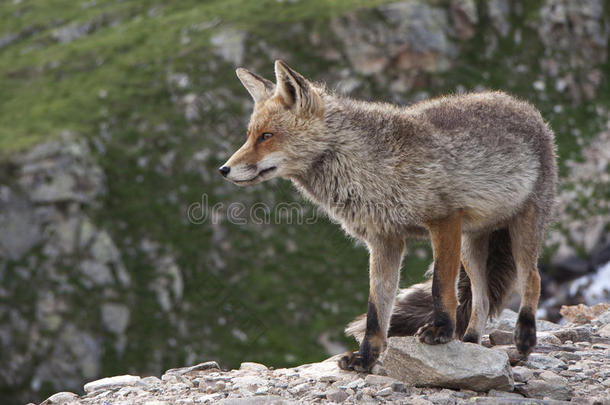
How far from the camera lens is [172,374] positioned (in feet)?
28.5

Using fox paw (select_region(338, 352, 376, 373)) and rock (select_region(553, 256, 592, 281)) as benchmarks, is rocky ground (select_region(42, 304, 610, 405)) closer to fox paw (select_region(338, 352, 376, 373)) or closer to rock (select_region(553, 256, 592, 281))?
fox paw (select_region(338, 352, 376, 373))

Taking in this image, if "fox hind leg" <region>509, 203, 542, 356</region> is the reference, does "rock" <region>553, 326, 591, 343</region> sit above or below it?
below

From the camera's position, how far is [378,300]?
815 cm

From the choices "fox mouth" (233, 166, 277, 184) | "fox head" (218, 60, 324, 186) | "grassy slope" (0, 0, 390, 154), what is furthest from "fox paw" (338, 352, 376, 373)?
"grassy slope" (0, 0, 390, 154)

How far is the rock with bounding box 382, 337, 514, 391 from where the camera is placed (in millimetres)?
7012

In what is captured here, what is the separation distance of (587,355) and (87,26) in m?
53.8

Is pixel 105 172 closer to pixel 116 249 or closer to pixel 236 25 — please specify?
pixel 116 249

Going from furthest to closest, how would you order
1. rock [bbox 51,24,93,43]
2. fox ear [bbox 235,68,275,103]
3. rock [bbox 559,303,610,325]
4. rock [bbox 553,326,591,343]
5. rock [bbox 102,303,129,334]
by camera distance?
rock [bbox 51,24,93,43] < rock [bbox 102,303,129,334] < rock [bbox 559,303,610,325] < rock [bbox 553,326,591,343] < fox ear [bbox 235,68,275,103]

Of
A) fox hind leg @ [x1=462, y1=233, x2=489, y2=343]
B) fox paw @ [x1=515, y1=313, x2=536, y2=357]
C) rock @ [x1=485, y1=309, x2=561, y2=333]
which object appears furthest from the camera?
rock @ [x1=485, y1=309, x2=561, y2=333]

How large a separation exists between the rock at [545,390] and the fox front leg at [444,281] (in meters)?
1.03

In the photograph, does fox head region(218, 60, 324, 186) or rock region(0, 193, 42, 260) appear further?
rock region(0, 193, 42, 260)

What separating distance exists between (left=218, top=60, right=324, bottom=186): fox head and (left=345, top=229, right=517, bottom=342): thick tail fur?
2.78 meters

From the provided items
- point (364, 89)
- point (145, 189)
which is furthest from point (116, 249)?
point (364, 89)

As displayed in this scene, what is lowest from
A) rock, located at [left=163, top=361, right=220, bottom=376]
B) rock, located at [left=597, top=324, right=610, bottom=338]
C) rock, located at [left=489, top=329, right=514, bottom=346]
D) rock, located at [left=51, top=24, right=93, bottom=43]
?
rock, located at [left=597, top=324, right=610, bottom=338]
